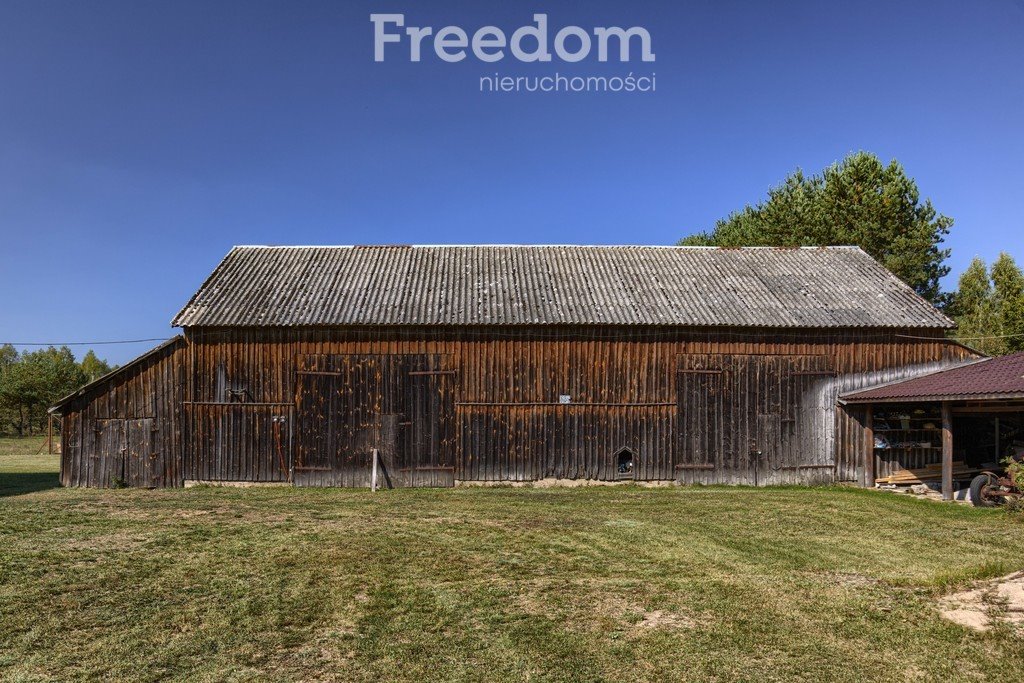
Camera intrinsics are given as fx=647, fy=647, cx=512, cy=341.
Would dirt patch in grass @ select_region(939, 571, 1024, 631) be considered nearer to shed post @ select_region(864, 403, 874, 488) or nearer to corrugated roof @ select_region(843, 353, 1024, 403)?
corrugated roof @ select_region(843, 353, 1024, 403)

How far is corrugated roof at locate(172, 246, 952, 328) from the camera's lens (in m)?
20.4

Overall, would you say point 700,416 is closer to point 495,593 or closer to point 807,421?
point 807,421

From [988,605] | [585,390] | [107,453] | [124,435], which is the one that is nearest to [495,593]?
[988,605]

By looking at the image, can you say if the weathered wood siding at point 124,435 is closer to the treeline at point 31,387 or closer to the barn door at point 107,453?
the barn door at point 107,453

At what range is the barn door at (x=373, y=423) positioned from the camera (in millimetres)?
20016

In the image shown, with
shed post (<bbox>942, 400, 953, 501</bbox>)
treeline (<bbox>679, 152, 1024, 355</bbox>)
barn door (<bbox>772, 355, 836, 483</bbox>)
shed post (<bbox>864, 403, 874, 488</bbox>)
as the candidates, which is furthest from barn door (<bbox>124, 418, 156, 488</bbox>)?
treeline (<bbox>679, 152, 1024, 355</bbox>)

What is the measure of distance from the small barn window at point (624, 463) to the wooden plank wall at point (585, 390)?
0.17m

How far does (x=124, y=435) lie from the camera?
20.1 m

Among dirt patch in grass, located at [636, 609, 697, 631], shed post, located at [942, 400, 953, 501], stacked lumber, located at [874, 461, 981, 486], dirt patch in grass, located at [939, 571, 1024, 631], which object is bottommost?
stacked lumber, located at [874, 461, 981, 486]

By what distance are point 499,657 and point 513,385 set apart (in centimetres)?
1352

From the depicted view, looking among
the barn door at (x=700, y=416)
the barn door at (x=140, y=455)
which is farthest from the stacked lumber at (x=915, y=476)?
the barn door at (x=140, y=455)

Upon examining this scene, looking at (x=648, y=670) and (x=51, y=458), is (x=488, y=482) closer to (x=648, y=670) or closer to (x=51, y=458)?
(x=648, y=670)

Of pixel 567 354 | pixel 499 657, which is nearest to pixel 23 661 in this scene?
pixel 499 657

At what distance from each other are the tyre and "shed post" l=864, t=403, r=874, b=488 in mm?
4459
